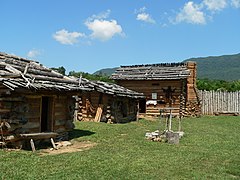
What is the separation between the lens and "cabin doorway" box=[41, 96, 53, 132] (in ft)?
50.0

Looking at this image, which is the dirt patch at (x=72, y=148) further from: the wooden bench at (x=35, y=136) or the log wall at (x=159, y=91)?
the log wall at (x=159, y=91)

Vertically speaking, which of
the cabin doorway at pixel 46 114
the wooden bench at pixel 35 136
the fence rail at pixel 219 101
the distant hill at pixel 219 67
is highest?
the distant hill at pixel 219 67

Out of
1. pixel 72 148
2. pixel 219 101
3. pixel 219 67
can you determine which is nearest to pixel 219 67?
pixel 219 67

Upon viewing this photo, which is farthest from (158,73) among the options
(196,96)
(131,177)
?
(131,177)

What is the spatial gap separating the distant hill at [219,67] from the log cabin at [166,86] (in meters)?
89.3

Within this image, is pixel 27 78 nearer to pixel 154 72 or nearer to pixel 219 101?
pixel 154 72

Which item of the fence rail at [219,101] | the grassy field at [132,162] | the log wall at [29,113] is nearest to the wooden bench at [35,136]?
the log wall at [29,113]

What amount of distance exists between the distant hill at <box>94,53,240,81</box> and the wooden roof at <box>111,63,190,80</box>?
87.8m

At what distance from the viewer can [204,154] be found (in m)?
13.2

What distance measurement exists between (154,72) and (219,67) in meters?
117

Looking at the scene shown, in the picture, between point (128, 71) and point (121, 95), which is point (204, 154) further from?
point (128, 71)

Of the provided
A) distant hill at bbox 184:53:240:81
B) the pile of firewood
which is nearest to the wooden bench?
the pile of firewood

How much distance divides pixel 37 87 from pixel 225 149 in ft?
26.3

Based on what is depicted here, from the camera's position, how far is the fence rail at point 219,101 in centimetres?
3528
